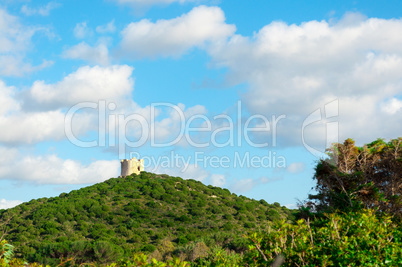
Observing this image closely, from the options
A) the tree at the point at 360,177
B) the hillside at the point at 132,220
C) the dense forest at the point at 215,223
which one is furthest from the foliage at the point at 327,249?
the hillside at the point at 132,220

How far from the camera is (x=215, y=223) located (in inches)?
2296

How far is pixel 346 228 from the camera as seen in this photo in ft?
39.3

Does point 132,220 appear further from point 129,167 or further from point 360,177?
point 360,177

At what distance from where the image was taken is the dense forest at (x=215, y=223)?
374 inches

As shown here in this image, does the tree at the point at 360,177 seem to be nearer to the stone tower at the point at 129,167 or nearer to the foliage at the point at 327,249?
the foliage at the point at 327,249

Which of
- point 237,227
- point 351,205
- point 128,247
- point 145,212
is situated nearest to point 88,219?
point 145,212

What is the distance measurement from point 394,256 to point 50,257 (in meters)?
40.5

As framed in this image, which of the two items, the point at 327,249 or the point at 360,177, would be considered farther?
the point at 360,177

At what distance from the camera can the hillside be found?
4372 cm

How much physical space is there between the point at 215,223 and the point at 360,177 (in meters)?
37.8

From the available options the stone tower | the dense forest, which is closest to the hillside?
the dense forest

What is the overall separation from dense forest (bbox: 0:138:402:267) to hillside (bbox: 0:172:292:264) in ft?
0.52

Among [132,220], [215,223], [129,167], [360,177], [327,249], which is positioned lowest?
[215,223]

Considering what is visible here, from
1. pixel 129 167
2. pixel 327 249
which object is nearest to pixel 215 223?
pixel 129 167
